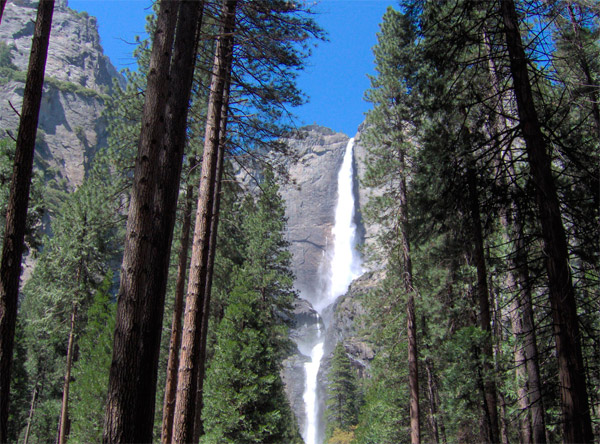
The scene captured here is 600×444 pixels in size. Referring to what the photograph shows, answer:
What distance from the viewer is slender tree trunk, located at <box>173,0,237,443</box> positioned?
208 inches

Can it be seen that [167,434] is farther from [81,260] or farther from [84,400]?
[81,260]

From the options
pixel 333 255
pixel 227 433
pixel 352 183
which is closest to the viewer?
pixel 227 433

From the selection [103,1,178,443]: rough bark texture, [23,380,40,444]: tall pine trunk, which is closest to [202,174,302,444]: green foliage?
[103,1,178,443]: rough bark texture

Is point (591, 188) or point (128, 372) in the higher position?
point (591, 188)

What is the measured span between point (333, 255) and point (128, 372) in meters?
70.5

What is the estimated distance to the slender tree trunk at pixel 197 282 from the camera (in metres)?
5.29

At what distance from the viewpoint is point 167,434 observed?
8078 mm

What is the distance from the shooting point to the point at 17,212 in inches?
169

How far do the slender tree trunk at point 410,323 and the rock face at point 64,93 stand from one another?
206 ft

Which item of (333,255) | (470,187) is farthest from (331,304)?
(470,187)

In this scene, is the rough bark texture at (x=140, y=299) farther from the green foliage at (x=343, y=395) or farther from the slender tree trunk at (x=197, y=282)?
the green foliage at (x=343, y=395)

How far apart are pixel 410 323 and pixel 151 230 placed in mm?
8510

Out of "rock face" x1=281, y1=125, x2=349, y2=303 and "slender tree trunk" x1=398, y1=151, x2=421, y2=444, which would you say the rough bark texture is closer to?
"slender tree trunk" x1=398, y1=151, x2=421, y2=444

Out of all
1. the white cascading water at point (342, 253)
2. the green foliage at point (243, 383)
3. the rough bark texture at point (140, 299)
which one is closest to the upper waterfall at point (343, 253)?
the white cascading water at point (342, 253)
